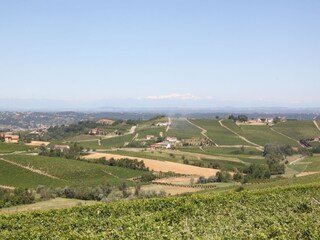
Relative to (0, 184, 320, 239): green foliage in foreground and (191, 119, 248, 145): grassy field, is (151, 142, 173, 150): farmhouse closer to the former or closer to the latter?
(191, 119, 248, 145): grassy field

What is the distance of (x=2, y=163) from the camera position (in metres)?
81.1

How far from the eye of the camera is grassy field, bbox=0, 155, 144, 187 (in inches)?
2837

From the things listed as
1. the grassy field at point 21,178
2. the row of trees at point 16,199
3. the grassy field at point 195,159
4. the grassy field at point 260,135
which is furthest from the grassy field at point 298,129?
the row of trees at point 16,199

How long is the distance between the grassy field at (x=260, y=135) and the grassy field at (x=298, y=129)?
235 inches

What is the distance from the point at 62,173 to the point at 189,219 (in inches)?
2501

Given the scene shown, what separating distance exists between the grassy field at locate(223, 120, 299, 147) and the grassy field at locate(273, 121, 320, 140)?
5.97m

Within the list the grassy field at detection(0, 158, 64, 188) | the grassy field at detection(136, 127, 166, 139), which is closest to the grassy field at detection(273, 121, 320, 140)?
the grassy field at detection(136, 127, 166, 139)

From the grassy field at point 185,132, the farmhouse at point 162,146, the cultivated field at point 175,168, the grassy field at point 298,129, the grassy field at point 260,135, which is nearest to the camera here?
the cultivated field at point 175,168

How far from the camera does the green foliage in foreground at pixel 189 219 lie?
48.0ft

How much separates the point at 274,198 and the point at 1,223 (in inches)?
699

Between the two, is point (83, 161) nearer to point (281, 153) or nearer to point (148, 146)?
point (148, 146)

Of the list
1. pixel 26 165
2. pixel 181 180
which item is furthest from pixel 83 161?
pixel 181 180

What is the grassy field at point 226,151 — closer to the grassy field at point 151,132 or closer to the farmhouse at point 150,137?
the farmhouse at point 150,137

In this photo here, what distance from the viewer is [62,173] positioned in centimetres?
7881
